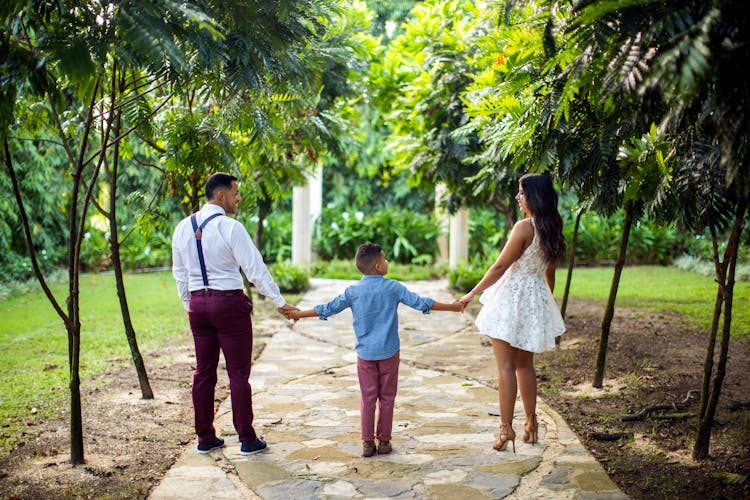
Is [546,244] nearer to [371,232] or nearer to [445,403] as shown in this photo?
[445,403]

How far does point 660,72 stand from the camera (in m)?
2.56

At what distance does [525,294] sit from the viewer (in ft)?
16.7

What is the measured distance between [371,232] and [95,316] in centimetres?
979

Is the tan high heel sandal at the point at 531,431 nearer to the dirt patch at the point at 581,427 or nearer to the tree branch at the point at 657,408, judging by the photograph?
the dirt patch at the point at 581,427

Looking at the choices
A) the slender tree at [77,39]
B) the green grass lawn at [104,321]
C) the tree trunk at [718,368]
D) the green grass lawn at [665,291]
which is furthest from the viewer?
the green grass lawn at [665,291]

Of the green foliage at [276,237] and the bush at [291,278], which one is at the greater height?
the green foliage at [276,237]

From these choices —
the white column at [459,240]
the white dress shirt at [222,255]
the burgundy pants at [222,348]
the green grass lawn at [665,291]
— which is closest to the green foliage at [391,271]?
the white column at [459,240]

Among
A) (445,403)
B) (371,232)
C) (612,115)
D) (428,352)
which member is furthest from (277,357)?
(371,232)

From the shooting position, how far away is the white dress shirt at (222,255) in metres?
4.89

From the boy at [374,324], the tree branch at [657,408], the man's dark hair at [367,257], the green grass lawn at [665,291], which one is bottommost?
the tree branch at [657,408]

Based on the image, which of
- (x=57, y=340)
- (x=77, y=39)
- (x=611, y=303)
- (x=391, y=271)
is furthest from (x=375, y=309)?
(x=391, y=271)

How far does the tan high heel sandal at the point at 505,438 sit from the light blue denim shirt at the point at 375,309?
949 millimetres

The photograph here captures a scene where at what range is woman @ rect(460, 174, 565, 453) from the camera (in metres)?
5.03

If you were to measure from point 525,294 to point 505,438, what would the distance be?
1.00 metres
